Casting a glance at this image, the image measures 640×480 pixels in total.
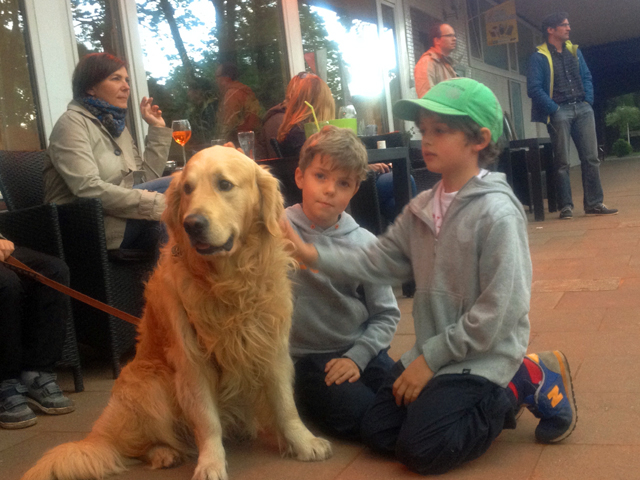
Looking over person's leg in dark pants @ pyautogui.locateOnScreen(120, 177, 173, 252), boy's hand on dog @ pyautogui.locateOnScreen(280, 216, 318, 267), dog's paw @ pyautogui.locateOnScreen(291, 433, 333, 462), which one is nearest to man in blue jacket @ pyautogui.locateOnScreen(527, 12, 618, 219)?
person's leg in dark pants @ pyautogui.locateOnScreen(120, 177, 173, 252)

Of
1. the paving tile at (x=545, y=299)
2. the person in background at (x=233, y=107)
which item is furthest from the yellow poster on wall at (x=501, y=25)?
the paving tile at (x=545, y=299)

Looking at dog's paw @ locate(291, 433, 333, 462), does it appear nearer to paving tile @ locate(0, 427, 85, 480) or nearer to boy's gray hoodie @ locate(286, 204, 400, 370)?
boy's gray hoodie @ locate(286, 204, 400, 370)

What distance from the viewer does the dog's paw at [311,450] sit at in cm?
240

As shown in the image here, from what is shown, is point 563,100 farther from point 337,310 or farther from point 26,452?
point 26,452

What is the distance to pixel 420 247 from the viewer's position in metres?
2.47

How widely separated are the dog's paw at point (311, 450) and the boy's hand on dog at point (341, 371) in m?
0.30

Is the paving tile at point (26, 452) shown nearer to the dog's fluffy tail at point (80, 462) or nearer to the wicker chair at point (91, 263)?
the dog's fluffy tail at point (80, 462)

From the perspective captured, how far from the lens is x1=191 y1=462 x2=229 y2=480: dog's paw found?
86.6 inches

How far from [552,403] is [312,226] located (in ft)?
3.79

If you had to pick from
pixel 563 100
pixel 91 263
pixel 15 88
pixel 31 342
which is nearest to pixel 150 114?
pixel 15 88

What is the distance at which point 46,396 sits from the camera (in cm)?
316

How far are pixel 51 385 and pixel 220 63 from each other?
536 cm

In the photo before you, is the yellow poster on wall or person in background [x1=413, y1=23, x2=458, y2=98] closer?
person in background [x1=413, y1=23, x2=458, y2=98]

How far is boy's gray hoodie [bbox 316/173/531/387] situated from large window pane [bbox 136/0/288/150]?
4450 mm
